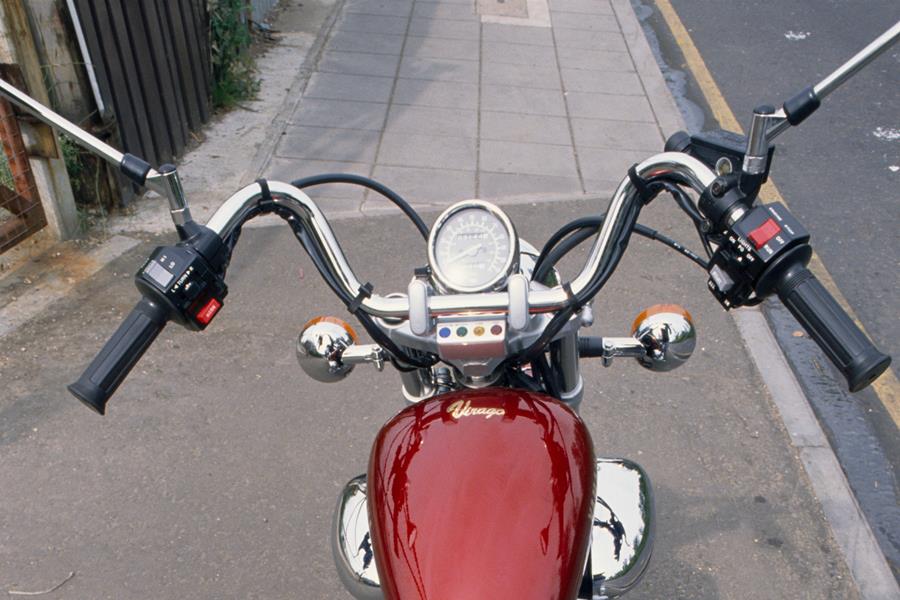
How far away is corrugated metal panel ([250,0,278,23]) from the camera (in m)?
7.80

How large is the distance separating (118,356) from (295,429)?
7.14 ft

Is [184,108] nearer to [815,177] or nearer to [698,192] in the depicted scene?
[815,177]

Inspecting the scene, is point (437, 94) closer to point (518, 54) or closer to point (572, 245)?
point (518, 54)

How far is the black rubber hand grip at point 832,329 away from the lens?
126 cm

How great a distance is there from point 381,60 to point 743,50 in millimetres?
3568

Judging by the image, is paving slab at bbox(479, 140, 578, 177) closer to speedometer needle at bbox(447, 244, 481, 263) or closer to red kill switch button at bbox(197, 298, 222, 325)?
speedometer needle at bbox(447, 244, 481, 263)

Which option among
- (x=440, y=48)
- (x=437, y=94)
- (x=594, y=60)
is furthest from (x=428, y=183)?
(x=594, y=60)

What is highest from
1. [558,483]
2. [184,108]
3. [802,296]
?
[802,296]

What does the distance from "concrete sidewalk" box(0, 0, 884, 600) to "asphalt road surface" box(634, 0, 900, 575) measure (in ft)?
1.07

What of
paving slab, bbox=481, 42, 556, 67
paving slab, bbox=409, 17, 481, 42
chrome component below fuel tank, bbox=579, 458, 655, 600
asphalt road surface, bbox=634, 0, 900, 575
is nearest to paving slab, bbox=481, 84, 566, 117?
paving slab, bbox=481, 42, 556, 67

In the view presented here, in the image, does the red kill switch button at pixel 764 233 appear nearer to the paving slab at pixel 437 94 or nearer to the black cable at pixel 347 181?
the black cable at pixel 347 181

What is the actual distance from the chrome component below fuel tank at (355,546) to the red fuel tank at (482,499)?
11.1 inches

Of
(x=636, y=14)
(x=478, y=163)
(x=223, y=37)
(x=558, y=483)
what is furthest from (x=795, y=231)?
(x=636, y=14)

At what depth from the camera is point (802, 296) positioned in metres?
1.32
